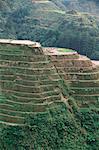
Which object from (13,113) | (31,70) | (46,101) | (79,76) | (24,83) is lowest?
(13,113)

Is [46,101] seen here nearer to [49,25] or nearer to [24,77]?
[24,77]

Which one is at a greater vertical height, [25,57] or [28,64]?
[25,57]

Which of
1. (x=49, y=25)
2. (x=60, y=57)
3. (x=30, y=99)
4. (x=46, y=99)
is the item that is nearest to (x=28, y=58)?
(x=60, y=57)

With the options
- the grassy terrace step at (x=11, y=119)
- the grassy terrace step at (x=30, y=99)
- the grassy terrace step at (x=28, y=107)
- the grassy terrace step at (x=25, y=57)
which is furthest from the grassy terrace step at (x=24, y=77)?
the grassy terrace step at (x=11, y=119)

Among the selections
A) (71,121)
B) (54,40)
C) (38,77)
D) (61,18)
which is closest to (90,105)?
(71,121)

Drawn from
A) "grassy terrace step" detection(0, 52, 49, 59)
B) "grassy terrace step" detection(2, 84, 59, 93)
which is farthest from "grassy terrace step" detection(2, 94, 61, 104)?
"grassy terrace step" detection(0, 52, 49, 59)

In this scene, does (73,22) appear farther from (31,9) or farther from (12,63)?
(12,63)

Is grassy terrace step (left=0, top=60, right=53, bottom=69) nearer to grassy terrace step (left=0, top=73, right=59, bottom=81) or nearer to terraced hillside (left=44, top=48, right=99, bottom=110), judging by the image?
grassy terrace step (left=0, top=73, right=59, bottom=81)
